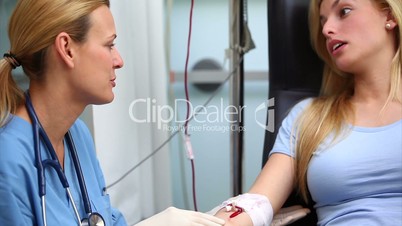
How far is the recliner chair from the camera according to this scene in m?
1.55

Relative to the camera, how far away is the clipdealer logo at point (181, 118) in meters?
2.01

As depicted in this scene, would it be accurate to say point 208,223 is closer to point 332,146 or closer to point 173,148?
point 332,146

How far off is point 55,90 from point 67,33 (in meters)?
0.13

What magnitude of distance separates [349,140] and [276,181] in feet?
0.82

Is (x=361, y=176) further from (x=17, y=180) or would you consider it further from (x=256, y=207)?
(x=17, y=180)

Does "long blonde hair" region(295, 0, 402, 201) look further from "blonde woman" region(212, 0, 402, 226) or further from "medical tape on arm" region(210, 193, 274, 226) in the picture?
"medical tape on arm" region(210, 193, 274, 226)

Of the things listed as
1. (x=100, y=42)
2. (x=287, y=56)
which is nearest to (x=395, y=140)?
(x=287, y=56)

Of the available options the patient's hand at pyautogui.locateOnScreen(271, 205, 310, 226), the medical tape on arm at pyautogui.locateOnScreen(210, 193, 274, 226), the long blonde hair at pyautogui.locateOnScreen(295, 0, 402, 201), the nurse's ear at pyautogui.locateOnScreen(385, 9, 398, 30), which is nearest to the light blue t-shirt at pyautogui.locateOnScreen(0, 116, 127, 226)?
the medical tape on arm at pyautogui.locateOnScreen(210, 193, 274, 226)

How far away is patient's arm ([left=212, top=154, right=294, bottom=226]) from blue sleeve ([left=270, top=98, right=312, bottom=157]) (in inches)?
0.8

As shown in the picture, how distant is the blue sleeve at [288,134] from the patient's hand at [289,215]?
0.55 feet

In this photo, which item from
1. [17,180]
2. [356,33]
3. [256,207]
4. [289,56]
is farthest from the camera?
[289,56]

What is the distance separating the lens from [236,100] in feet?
5.77

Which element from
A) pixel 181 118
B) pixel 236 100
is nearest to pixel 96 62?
pixel 236 100

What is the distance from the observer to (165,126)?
2.06m
